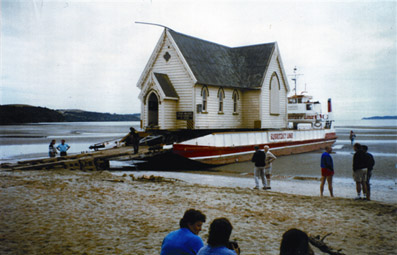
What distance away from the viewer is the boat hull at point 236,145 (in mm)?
21609

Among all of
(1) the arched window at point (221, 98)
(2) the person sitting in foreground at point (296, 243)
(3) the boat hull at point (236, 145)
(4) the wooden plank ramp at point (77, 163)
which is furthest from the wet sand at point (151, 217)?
(1) the arched window at point (221, 98)

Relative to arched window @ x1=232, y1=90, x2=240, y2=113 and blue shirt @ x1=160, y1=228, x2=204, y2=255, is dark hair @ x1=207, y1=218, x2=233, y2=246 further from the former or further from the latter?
arched window @ x1=232, y1=90, x2=240, y2=113

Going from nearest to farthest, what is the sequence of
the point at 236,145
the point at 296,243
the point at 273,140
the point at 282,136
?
1. the point at 296,243
2. the point at 236,145
3. the point at 273,140
4. the point at 282,136

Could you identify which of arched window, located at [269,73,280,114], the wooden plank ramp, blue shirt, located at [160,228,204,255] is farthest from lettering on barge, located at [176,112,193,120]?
blue shirt, located at [160,228,204,255]

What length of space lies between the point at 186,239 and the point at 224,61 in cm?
2699

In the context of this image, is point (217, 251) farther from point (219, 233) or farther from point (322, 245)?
point (322, 245)

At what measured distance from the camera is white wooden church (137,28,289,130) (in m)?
25.0

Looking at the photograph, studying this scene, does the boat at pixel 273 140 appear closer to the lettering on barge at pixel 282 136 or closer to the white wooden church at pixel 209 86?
the lettering on barge at pixel 282 136

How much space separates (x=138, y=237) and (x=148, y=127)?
18487 mm

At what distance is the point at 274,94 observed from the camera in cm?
3216

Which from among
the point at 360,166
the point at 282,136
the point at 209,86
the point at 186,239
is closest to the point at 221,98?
the point at 209,86

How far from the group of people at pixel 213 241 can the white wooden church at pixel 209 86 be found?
20237 millimetres

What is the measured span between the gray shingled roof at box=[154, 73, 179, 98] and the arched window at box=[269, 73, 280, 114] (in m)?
10.5

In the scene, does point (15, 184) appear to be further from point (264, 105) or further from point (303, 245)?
point (264, 105)
